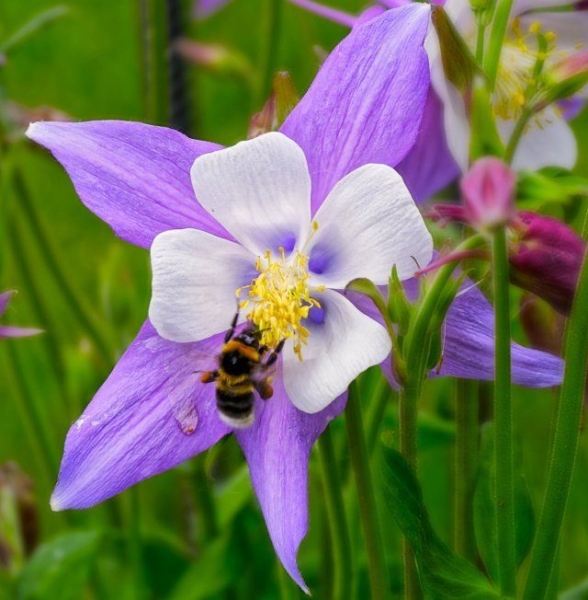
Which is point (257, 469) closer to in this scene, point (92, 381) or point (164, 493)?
point (92, 381)

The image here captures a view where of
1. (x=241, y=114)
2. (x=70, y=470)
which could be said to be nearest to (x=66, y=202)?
(x=241, y=114)

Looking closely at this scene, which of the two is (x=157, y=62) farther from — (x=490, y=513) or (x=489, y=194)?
(x=489, y=194)

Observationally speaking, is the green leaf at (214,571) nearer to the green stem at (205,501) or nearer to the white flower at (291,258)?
the green stem at (205,501)

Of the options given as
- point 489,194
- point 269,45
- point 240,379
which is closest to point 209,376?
point 240,379

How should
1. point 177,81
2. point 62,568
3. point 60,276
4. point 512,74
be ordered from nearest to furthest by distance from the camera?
point 512,74
point 62,568
point 60,276
point 177,81

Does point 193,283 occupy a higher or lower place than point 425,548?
higher

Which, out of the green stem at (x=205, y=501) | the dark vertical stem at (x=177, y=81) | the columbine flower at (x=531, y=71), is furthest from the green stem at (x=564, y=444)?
the dark vertical stem at (x=177, y=81)

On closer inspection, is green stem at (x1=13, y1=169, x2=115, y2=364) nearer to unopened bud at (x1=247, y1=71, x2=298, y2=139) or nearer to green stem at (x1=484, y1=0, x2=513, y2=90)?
unopened bud at (x1=247, y1=71, x2=298, y2=139)
